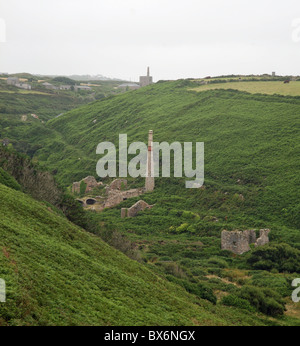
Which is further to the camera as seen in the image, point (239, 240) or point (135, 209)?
point (135, 209)

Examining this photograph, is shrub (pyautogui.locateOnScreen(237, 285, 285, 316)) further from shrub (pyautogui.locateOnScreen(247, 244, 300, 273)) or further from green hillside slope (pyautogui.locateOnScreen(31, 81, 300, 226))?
green hillside slope (pyautogui.locateOnScreen(31, 81, 300, 226))

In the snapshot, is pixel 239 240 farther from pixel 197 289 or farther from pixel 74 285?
pixel 74 285

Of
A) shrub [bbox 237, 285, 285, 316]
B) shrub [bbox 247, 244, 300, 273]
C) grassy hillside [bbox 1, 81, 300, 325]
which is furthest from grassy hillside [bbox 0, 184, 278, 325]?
shrub [bbox 247, 244, 300, 273]

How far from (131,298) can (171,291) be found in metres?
4.37

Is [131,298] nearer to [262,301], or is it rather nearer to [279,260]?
[262,301]

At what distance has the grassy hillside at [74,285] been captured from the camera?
12.2m

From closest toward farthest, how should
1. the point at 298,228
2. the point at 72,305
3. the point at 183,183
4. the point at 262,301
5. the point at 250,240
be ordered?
the point at 72,305, the point at 262,301, the point at 250,240, the point at 298,228, the point at 183,183

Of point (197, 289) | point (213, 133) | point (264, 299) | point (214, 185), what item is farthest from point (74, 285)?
point (213, 133)

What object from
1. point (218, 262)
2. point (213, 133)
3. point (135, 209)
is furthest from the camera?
point (213, 133)

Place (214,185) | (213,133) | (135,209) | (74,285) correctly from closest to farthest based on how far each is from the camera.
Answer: (74,285) → (135,209) → (214,185) → (213,133)

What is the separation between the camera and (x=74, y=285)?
14.9m

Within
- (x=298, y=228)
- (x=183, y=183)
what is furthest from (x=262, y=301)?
(x=183, y=183)

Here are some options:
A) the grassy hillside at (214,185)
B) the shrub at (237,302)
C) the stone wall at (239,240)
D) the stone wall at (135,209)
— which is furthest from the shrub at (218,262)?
the stone wall at (135,209)
